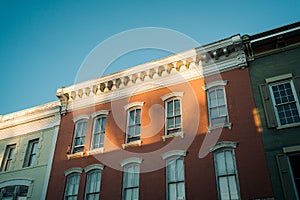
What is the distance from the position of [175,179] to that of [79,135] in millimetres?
7130

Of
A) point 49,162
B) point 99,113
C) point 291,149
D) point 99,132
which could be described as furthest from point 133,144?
point 291,149

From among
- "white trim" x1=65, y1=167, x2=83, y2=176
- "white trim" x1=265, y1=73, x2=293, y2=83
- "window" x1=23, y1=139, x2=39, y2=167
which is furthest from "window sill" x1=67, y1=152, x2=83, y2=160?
"white trim" x1=265, y1=73, x2=293, y2=83

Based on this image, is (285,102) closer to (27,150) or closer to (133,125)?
(133,125)

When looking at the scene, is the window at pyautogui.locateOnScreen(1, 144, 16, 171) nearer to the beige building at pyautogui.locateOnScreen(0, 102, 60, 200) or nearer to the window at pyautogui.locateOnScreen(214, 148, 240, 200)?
the beige building at pyautogui.locateOnScreen(0, 102, 60, 200)

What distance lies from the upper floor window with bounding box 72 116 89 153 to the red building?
60 millimetres

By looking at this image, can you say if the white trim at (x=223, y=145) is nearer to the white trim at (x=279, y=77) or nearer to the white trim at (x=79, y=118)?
the white trim at (x=279, y=77)

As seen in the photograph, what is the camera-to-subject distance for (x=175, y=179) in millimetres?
12875

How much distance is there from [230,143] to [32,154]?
12921mm

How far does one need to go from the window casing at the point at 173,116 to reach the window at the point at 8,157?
11611mm

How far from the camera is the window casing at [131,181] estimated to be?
13465 mm

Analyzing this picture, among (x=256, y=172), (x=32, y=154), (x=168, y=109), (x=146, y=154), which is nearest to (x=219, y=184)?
(x=256, y=172)

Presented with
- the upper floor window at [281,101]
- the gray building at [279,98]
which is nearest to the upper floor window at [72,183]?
the gray building at [279,98]

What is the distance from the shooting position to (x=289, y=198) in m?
10.2

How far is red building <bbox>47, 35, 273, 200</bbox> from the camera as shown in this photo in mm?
12078
